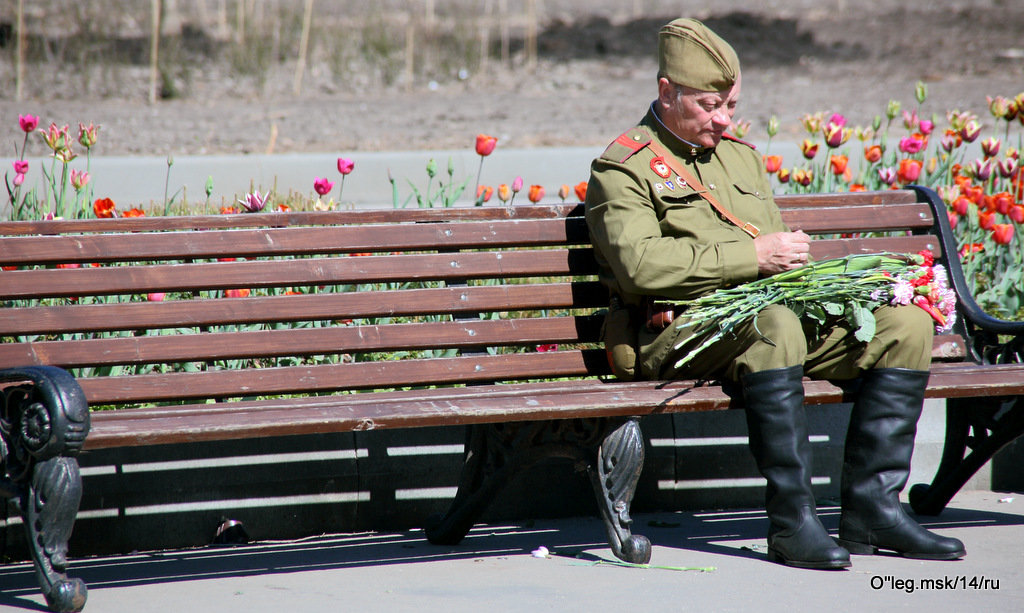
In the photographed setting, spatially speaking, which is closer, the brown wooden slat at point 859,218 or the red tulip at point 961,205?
the brown wooden slat at point 859,218

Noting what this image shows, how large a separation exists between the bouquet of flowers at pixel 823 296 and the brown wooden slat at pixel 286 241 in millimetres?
628

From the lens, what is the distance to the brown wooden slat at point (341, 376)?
3133 millimetres

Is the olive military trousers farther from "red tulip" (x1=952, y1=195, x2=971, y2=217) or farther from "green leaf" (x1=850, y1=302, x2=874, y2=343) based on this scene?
"red tulip" (x1=952, y1=195, x2=971, y2=217)

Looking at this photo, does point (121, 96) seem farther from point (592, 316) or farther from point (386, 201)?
point (592, 316)

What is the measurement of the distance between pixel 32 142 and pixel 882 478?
8489 millimetres

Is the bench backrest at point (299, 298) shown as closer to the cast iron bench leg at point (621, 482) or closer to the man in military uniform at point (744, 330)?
the man in military uniform at point (744, 330)

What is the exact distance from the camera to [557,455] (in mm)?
3217

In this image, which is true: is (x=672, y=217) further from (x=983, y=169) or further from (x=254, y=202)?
(x=983, y=169)

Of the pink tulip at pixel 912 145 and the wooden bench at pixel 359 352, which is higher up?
the pink tulip at pixel 912 145

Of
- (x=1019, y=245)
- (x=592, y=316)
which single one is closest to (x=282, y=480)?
(x=592, y=316)

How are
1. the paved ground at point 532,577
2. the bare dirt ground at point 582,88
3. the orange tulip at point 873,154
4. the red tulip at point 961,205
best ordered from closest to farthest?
the paved ground at point 532,577 → the red tulip at point 961,205 → the orange tulip at point 873,154 → the bare dirt ground at point 582,88

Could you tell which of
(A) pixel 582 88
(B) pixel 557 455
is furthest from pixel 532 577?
(A) pixel 582 88

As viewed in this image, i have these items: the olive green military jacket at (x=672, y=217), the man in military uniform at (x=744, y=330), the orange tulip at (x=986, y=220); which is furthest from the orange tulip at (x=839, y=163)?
the man in military uniform at (x=744, y=330)

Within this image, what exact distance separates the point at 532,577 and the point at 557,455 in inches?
13.5
